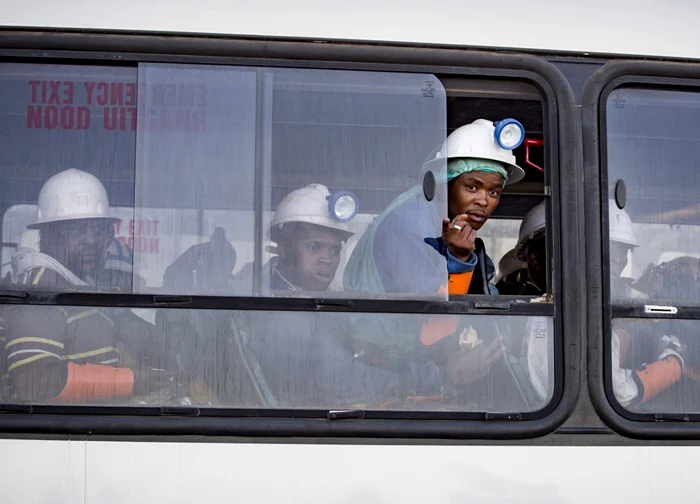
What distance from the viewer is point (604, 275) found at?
3.00m

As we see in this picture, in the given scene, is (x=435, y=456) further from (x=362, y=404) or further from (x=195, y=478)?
(x=195, y=478)

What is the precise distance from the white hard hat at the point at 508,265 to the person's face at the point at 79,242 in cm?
143

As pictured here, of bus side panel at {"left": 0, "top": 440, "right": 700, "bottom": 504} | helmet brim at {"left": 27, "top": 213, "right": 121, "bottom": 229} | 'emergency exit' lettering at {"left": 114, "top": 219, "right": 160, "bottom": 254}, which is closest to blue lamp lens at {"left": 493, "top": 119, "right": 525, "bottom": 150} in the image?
bus side panel at {"left": 0, "top": 440, "right": 700, "bottom": 504}

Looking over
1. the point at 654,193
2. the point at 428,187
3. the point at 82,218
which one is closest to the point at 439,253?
the point at 428,187

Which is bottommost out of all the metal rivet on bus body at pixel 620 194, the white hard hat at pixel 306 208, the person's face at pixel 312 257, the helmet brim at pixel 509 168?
the person's face at pixel 312 257

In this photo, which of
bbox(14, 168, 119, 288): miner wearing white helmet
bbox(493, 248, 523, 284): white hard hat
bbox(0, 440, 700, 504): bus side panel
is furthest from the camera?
bbox(493, 248, 523, 284): white hard hat

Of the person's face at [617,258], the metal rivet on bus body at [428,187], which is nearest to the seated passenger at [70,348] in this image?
the metal rivet on bus body at [428,187]

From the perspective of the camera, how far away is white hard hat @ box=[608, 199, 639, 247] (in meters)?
3.06

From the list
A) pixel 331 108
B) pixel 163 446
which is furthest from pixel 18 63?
pixel 163 446

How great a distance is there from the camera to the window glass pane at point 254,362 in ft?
9.25

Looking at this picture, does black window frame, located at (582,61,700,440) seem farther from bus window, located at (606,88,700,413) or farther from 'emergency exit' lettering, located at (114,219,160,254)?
'emergency exit' lettering, located at (114,219,160,254)

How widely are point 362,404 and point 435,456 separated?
0.95 ft

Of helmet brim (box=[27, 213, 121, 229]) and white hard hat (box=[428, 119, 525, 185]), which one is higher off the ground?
white hard hat (box=[428, 119, 525, 185])

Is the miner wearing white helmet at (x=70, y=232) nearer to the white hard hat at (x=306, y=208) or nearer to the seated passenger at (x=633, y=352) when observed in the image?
the white hard hat at (x=306, y=208)
